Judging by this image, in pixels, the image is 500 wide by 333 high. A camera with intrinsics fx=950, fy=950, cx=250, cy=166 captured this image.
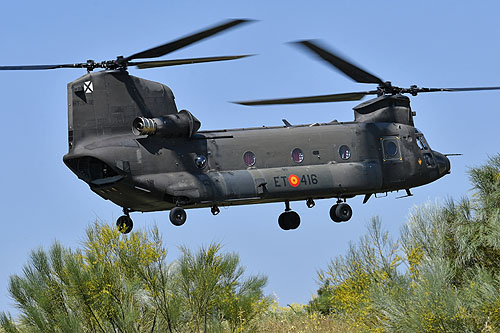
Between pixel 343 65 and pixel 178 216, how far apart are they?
242 inches

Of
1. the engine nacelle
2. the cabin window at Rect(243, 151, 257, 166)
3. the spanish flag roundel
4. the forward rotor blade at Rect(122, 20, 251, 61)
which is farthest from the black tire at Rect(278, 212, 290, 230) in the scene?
the forward rotor blade at Rect(122, 20, 251, 61)

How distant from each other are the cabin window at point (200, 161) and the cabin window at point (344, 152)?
13.1 ft

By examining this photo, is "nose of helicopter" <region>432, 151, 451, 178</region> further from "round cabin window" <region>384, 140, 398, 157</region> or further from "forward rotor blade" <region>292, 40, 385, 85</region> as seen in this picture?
"forward rotor blade" <region>292, 40, 385, 85</region>

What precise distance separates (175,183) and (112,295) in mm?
3632

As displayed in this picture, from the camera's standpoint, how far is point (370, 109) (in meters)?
26.9

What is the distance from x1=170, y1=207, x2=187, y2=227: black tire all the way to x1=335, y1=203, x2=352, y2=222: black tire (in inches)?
188

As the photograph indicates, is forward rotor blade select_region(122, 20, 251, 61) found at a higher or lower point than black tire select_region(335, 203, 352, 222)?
higher

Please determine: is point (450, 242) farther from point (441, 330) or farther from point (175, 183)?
point (175, 183)

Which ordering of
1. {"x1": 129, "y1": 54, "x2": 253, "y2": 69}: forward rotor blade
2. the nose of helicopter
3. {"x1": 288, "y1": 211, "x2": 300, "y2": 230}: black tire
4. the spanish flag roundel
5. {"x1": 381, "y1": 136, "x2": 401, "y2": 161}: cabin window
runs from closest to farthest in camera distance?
{"x1": 129, "y1": 54, "x2": 253, "y2": 69}: forward rotor blade
the spanish flag roundel
{"x1": 381, "y1": 136, "x2": 401, "y2": 161}: cabin window
{"x1": 288, "y1": 211, "x2": 300, "y2": 230}: black tire
the nose of helicopter

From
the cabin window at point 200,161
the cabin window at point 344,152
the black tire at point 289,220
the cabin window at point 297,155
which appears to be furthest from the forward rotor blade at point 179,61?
the black tire at point 289,220

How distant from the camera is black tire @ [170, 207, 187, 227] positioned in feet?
75.5

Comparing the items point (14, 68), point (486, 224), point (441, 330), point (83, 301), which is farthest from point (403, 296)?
point (14, 68)

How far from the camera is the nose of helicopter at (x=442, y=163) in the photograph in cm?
2734

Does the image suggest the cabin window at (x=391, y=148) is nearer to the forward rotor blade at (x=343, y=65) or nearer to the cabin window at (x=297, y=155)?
the forward rotor blade at (x=343, y=65)
